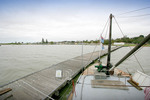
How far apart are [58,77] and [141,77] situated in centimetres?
709

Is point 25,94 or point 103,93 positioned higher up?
point 103,93

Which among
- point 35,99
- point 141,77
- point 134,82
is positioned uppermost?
point 141,77

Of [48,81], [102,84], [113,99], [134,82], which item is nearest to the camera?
[113,99]

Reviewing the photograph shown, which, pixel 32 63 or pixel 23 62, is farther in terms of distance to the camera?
pixel 23 62

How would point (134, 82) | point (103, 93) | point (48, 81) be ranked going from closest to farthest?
point (103, 93), point (134, 82), point (48, 81)

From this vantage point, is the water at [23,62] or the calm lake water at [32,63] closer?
the water at [23,62]

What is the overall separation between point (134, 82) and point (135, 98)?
149 cm

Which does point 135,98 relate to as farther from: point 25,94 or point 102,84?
point 25,94

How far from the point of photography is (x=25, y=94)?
17.1 ft

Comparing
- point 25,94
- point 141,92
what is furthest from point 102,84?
point 25,94

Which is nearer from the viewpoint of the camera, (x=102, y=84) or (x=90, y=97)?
(x=90, y=97)

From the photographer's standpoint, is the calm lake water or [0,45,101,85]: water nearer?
[0,45,101,85]: water

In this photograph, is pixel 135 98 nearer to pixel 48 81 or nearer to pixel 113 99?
pixel 113 99

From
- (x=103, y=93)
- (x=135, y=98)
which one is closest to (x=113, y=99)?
(x=103, y=93)
